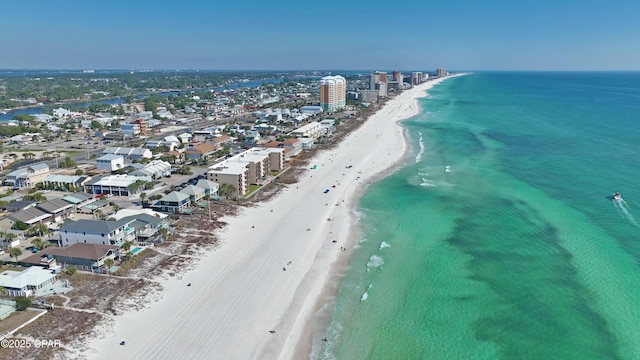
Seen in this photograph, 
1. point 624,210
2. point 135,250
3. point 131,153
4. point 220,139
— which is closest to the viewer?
point 135,250

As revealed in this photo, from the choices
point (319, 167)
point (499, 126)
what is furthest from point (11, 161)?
point (499, 126)

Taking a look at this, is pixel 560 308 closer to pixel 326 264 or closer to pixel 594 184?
pixel 326 264

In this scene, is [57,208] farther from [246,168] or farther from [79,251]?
[246,168]

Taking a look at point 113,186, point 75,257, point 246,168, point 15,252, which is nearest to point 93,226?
point 75,257

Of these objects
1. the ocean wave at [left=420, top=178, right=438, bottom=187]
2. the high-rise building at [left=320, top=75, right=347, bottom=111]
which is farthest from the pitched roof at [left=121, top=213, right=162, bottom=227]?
the high-rise building at [left=320, top=75, right=347, bottom=111]

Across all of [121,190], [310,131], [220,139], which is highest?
[310,131]

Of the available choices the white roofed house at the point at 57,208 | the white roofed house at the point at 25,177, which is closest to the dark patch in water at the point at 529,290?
the white roofed house at the point at 57,208

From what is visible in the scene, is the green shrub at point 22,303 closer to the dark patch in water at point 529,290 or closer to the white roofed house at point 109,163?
the dark patch in water at point 529,290
